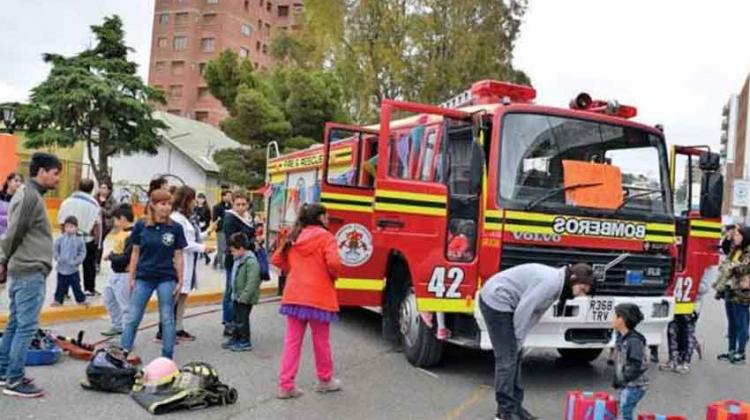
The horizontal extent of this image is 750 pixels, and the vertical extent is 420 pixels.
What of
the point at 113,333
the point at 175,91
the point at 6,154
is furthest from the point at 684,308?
the point at 175,91

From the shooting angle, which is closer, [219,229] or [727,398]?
[727,398]

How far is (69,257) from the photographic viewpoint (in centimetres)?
922

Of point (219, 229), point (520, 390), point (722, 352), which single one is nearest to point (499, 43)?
point (219, 229)

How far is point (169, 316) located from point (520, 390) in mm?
3086

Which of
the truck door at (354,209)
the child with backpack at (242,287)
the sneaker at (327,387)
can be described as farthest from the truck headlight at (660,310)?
the child with backpack at (242,287)

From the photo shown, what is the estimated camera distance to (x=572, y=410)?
18.1ft

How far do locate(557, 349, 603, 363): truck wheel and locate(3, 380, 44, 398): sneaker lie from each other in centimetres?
533

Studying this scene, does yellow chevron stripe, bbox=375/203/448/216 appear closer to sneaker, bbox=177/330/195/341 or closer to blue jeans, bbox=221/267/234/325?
blue jeans, bbox=221/267/234/325

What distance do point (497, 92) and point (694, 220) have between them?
260 centimetres

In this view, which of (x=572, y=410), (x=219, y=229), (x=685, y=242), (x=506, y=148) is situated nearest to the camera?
(x=572, y=410)

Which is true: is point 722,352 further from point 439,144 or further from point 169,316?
Answer: point 169,316

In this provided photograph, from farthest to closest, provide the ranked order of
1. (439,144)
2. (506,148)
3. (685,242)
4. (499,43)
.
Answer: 1. (499,43)
2. (685,242)
3. (439,144)
4. (506,148)

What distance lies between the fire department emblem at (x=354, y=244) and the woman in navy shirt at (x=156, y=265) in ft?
7.18

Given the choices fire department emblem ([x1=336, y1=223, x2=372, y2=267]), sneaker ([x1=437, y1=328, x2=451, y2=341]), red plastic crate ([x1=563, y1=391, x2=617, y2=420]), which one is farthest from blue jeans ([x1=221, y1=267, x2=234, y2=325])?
red plastic crate ([x1=563, y1=391, x2=617, y2=420])
